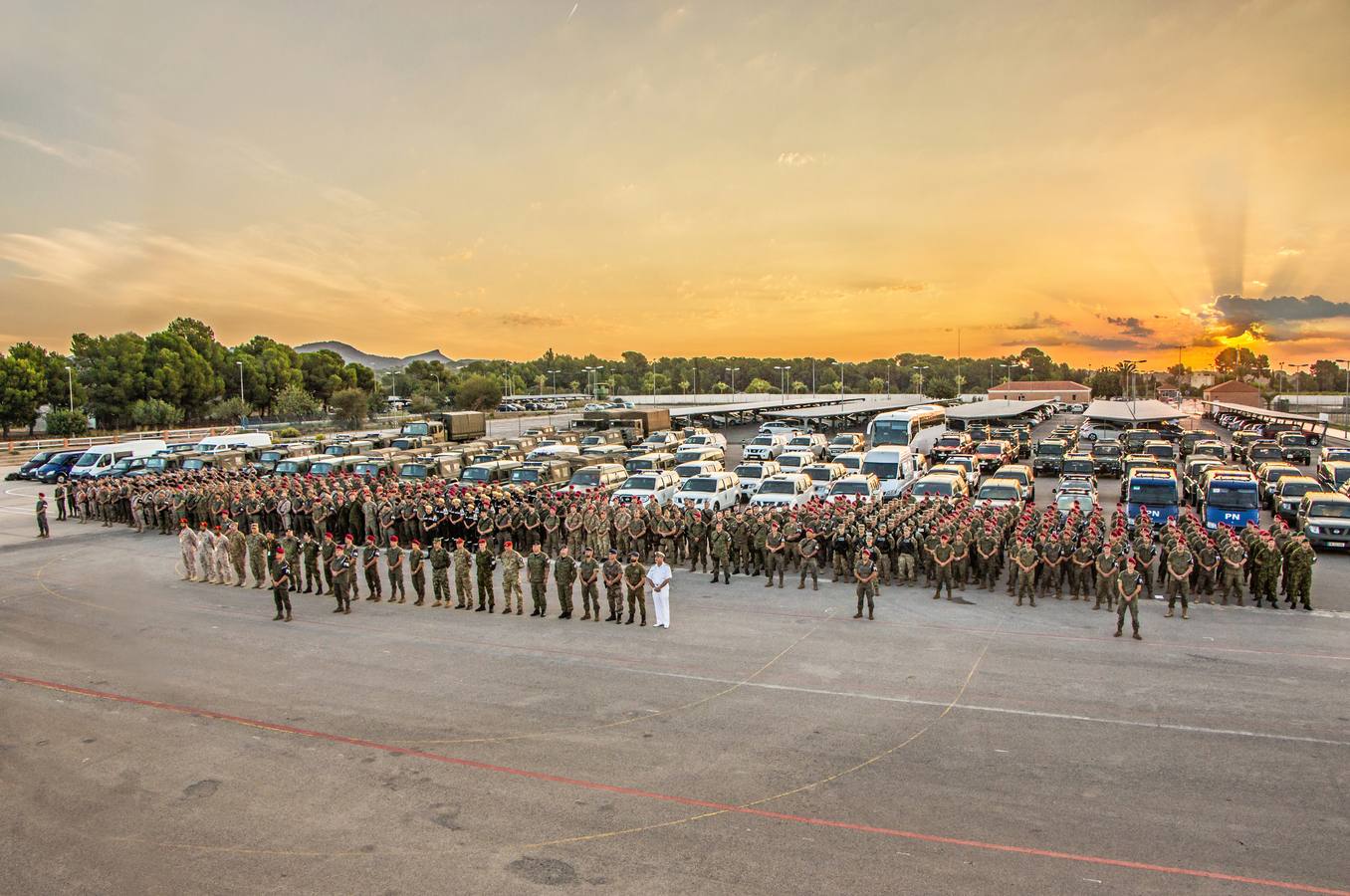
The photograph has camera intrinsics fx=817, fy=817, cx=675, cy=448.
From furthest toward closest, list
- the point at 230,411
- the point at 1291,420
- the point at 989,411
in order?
the point at 230,411 < the point at 989,411 < the point at 1291,420

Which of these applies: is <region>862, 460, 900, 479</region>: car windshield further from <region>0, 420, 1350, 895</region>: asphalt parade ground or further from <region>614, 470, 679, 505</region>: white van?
<region>0, 420, 1350, 895</region>: asphalt parade ground

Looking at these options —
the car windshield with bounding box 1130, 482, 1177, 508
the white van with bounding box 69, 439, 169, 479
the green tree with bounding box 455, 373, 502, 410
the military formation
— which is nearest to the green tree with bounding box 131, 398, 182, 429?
the green tree with bounding box 455, 373, 502, 410

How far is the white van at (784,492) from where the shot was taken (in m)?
24.0

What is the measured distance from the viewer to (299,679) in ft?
39.3

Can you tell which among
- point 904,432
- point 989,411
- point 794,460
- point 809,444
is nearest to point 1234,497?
point 794,460

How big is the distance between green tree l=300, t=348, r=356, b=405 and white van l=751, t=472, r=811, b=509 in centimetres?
8645

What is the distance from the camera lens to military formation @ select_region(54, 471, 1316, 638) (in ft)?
50.4

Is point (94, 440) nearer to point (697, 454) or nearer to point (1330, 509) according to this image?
point (697, 454)

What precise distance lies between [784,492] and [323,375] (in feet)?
304

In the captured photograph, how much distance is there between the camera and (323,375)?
103 meters

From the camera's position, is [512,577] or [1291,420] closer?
[512,577]

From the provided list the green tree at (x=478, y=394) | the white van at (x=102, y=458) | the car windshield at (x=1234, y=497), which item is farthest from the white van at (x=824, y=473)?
the green tree at (x=478, y=394)

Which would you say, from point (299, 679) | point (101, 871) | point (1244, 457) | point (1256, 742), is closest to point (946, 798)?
point (1256, 742)

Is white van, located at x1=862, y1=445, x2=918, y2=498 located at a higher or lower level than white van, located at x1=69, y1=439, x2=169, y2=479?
lower
